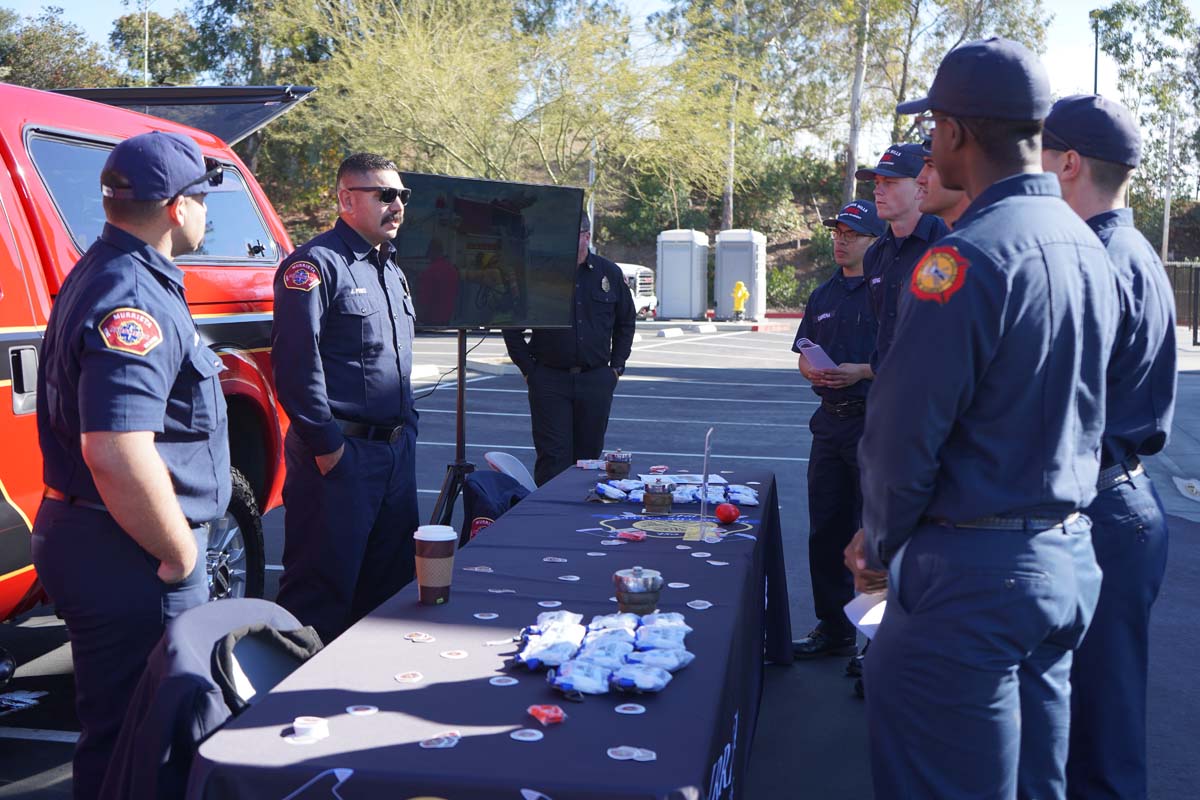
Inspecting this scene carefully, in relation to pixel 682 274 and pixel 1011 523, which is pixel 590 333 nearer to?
pixel 1011 523

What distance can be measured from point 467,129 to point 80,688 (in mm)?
23099

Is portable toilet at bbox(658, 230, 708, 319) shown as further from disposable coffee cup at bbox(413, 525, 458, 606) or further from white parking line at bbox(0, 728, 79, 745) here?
disposable coffee cup at bbox(413, 525, 458, 606)

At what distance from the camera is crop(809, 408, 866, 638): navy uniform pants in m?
5.13

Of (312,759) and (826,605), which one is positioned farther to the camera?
(826,605)

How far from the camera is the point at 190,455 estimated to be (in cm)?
303

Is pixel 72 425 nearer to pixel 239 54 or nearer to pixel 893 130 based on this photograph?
pixel 239 54

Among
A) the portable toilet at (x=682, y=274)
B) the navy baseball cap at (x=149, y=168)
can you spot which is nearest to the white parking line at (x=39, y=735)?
the navy baseball cap at (x=149, y=168)

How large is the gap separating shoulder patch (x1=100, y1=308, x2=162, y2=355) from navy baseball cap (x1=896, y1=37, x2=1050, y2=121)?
1.89m

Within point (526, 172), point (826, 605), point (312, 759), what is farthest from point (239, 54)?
point (312, 759)

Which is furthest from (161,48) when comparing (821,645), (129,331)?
(129,331)

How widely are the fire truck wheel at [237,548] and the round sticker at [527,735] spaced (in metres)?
2.83

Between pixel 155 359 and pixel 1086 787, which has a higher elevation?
pixel 155 359

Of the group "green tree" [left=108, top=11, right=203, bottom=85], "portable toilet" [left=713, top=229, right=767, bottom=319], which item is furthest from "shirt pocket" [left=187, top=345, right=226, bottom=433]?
"green tree" [left=108, top=11, right=203, bottom=85]

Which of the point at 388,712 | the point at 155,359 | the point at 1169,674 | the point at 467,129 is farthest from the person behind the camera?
the point at 467,129
